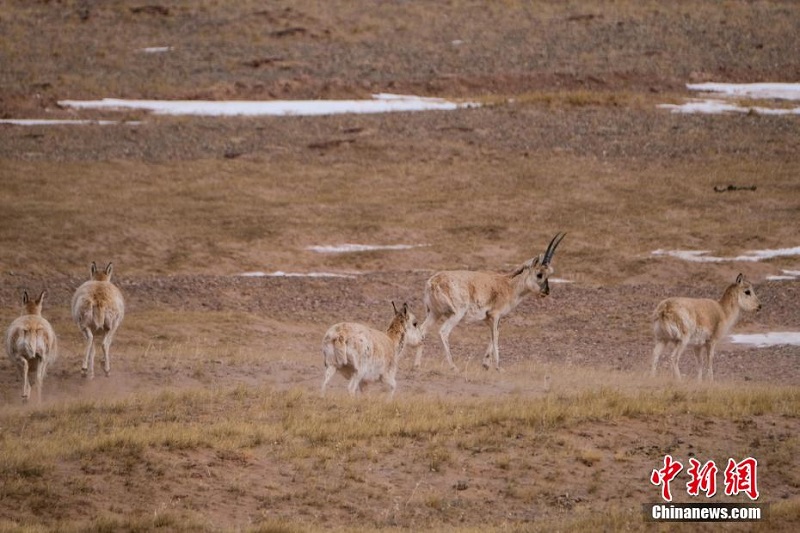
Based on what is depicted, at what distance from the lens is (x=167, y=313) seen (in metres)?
27.8

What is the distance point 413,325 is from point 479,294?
3.43 metres

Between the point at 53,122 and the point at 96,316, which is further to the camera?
the point at 53,122

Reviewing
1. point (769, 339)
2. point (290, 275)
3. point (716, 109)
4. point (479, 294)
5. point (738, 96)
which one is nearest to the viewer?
point (479, 294)

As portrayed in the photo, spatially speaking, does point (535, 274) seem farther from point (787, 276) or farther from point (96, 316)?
point (787, 276)

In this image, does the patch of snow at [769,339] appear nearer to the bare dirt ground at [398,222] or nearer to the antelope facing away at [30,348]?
the bare dirt ground at [398,222]

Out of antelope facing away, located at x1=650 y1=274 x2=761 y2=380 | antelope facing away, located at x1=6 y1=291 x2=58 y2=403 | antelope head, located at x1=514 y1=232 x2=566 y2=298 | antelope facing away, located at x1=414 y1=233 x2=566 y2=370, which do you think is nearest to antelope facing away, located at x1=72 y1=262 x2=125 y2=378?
antelope facing away, located at x1=6 y1=291 x2=58 y2=403

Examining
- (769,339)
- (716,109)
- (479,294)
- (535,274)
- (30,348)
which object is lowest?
(30,348)

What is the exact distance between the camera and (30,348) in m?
19.0

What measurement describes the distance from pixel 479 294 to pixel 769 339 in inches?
272

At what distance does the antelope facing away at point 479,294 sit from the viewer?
76.6 feet

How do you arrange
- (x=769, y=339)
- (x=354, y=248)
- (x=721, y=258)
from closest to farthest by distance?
(x=769, y=339), (x=721, y=258), (x=354, y=248)

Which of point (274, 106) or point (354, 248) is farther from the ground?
point (274, 106)

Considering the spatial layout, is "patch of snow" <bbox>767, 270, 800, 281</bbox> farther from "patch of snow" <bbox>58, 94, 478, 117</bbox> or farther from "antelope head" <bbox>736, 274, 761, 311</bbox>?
"patch of snow" <bbox>58, 94, 478, 117</bbox>

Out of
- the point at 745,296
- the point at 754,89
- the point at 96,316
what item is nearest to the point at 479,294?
the point at 745,296
